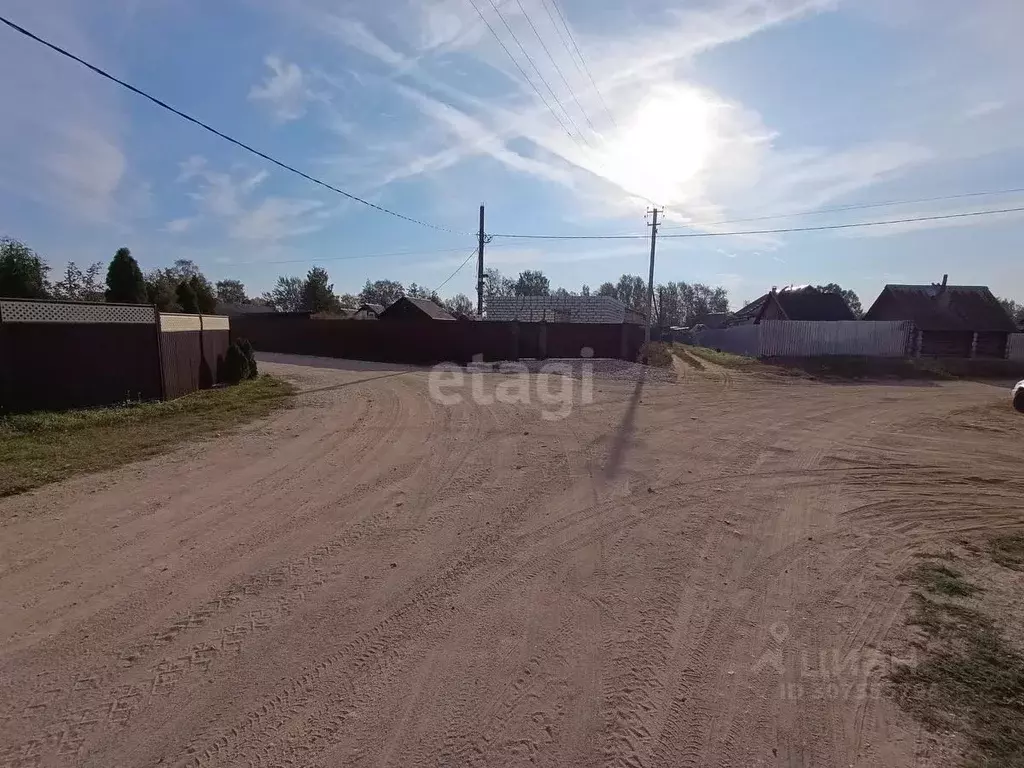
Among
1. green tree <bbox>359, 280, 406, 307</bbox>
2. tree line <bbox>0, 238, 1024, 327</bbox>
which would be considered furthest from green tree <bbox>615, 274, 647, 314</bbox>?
green tree <bbox>359, 280, 406, 307</bbox>

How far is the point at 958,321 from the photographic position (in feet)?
94.6

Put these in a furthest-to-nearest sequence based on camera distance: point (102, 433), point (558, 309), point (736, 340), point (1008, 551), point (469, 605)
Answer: point (558, 309) < point (736, 340) < point (102, 433) < point (1008, 551) < point (469, 605)

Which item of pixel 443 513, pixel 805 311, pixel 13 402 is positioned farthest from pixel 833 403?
pixel 805 311

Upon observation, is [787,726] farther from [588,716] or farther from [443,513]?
[443,513]

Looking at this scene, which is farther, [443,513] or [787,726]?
[443,513]

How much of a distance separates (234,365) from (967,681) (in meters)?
15.4

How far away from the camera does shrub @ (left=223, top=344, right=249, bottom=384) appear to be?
13.9 metres

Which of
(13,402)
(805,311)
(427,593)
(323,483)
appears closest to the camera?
(427,593)

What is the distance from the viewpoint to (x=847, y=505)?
5.44m

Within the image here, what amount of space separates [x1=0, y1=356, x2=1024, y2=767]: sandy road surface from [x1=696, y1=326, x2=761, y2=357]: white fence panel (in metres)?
22.0

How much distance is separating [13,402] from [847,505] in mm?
12455

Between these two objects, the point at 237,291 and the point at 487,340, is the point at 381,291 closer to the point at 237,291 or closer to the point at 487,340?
the point at 237,291

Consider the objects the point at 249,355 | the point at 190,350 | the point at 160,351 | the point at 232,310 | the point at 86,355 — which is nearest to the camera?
the point at 86,355

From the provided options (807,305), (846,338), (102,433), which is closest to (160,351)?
(102,433)
